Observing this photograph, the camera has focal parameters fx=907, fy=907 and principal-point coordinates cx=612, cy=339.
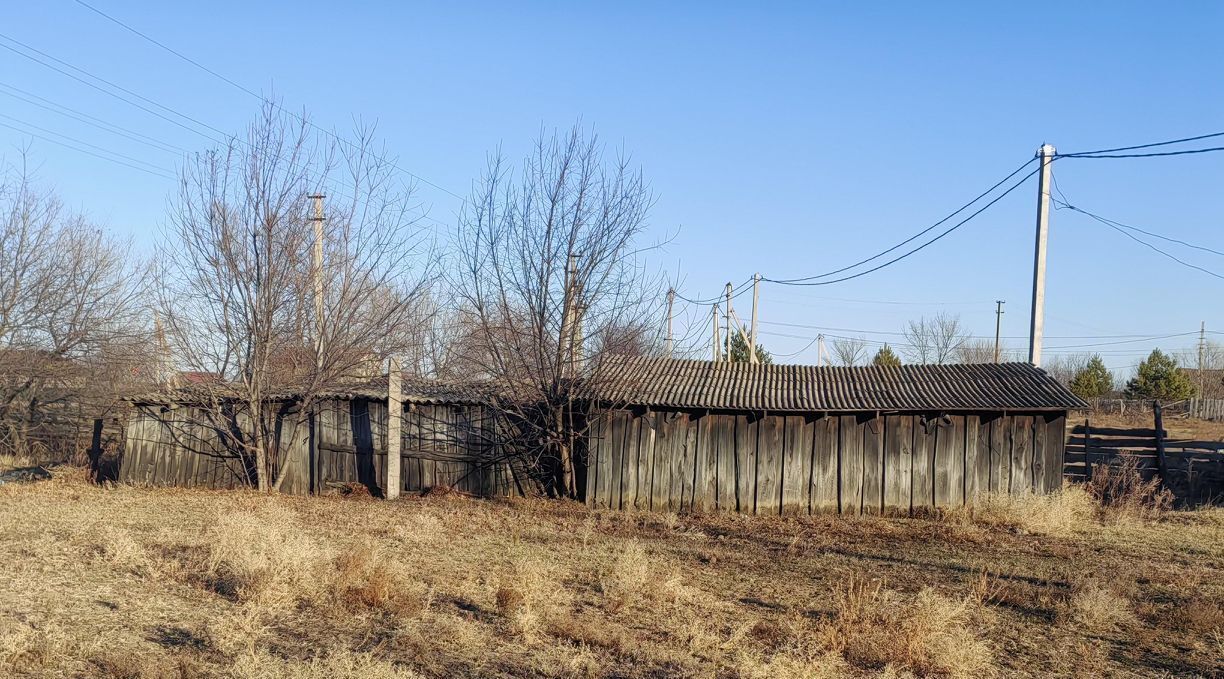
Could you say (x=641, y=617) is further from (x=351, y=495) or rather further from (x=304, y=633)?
(x=351, y=495)

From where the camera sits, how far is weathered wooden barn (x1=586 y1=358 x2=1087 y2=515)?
1533cm

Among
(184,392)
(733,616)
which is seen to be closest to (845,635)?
(733,616)

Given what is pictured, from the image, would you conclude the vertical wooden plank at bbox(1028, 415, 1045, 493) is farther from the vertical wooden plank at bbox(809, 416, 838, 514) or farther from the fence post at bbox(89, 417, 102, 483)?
the fence post at bbox(89, 417, 102, 483)

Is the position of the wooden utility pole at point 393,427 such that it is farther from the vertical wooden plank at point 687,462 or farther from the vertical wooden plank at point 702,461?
the vertical wooden plank at point 702,461

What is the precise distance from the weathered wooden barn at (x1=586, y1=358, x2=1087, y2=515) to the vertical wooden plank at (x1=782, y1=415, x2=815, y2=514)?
2 centimetres

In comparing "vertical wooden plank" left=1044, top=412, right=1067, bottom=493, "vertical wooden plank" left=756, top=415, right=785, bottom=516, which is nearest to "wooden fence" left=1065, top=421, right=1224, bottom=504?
"vertical wooden plank" left=1044, top=412, right=1067, bottom=493

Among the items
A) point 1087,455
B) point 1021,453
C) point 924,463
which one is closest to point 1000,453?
point 1021,453

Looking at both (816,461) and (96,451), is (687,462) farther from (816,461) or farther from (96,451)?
(96,451)

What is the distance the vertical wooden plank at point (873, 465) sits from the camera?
15523 mm

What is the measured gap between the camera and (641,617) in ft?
27.2

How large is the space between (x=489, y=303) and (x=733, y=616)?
10006 mm

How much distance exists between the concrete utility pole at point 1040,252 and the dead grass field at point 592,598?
288 cm

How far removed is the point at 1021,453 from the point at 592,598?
9.56 m

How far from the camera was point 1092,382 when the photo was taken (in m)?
47.5
